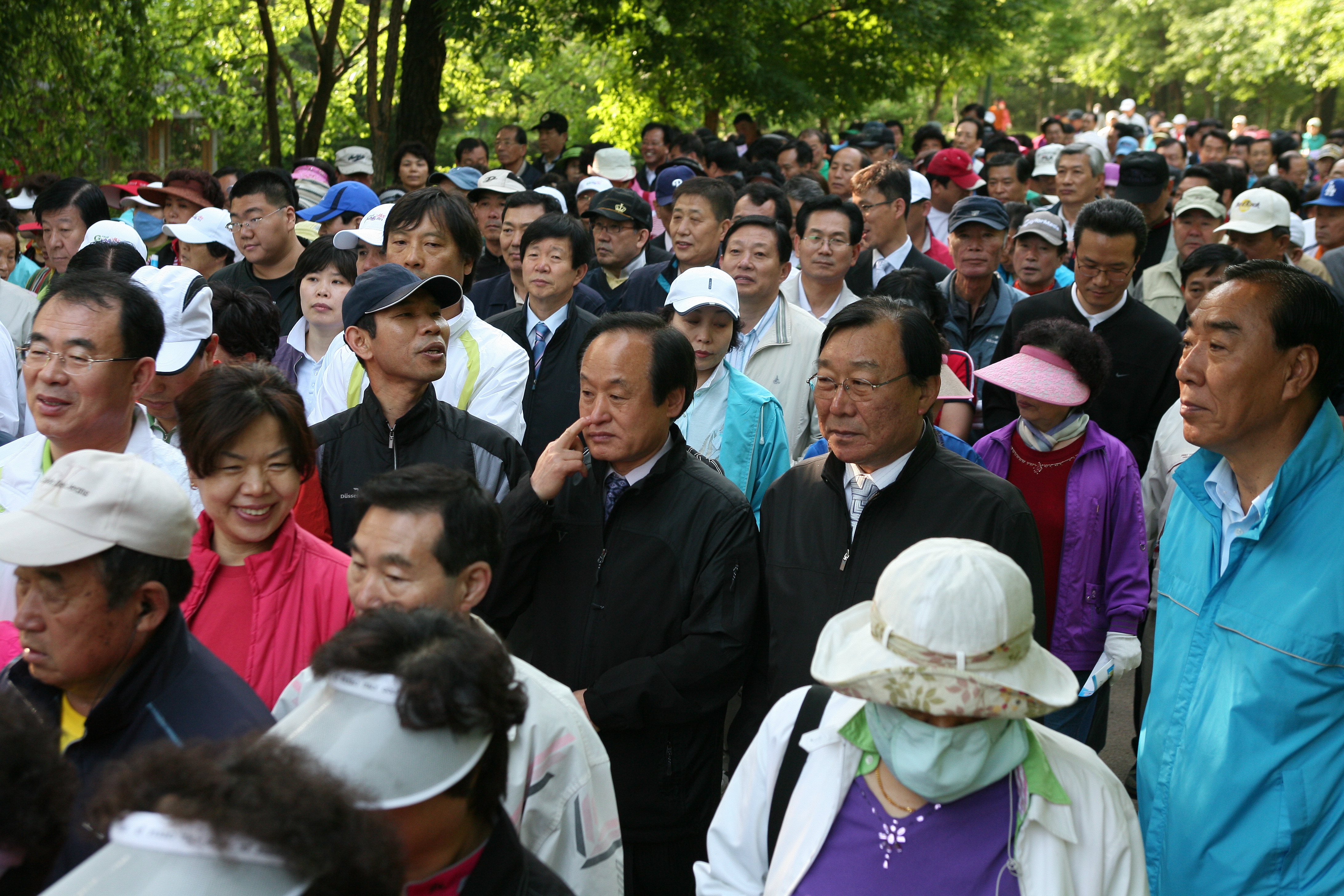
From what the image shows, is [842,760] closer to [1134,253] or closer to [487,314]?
[1134,253]

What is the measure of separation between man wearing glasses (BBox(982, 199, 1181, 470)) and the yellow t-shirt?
4098 millimetres

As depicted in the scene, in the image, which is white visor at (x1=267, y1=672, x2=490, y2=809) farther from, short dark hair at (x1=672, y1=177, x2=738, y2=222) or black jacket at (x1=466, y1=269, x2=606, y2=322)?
short dark hair at (x1=672, y1=177, x2=738, y2=222)

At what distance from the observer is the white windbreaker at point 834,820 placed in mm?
2332

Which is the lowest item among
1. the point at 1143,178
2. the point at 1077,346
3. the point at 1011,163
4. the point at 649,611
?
the point at 649,611

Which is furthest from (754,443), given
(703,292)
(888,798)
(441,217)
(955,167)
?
(955,167)

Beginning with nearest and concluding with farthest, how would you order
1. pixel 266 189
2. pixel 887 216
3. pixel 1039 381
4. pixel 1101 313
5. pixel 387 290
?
pixel 387 290
pixel 1039 381
pixel 1101 313
pixel 266 189
pixel 887 216

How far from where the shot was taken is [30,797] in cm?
167

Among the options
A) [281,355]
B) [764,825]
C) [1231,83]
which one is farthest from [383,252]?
[1231,83]

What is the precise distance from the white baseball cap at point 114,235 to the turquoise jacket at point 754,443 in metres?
3.35

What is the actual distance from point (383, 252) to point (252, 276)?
1171mm

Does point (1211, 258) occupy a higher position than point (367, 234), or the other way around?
point (1211, 258)

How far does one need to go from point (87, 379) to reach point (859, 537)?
7.52 feet

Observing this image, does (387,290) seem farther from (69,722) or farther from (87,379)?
(69,722)

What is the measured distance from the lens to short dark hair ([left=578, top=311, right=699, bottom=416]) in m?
3.70
